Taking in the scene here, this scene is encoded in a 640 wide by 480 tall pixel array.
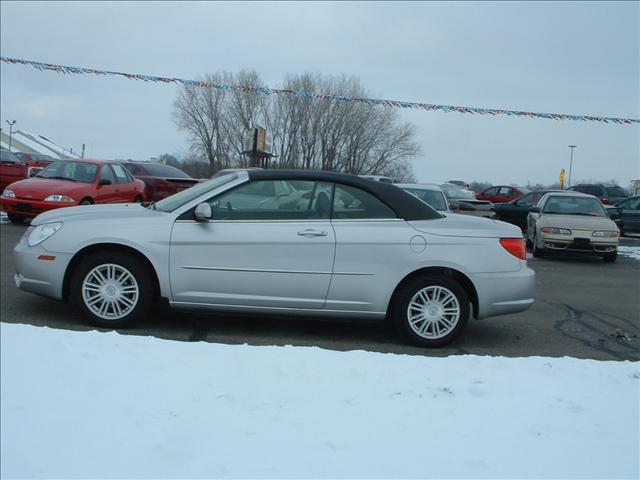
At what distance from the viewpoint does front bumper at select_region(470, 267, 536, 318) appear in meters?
5.61

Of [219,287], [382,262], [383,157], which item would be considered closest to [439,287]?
[382,262]

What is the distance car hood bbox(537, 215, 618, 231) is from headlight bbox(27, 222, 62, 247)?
10.0 m

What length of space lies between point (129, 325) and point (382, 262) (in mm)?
2242

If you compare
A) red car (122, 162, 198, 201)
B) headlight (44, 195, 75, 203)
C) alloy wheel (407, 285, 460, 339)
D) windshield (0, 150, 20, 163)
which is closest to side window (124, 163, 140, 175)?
red car (122, 162, 198, 201)

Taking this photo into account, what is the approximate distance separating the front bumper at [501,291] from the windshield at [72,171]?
1017 centimetres

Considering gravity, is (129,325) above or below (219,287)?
below

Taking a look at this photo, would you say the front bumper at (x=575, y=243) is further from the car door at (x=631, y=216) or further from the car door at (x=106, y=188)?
the car door at (x=106, y=188)

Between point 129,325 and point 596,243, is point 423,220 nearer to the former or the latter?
point 129,325

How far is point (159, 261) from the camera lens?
5.52m

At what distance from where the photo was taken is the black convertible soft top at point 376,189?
18.7 feet

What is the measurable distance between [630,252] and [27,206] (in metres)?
13.6

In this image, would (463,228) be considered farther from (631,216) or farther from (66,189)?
(631,216)

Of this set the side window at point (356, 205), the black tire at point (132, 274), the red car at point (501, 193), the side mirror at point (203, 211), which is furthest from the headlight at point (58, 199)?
the red car at point (501, 193)

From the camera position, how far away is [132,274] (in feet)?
18.1
